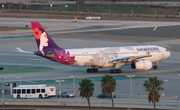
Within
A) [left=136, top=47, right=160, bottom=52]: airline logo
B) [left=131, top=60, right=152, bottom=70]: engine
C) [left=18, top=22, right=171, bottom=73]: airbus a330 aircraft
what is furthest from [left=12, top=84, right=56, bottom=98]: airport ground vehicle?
[left=136, top=47, right=160, bottom=52]: airline logo

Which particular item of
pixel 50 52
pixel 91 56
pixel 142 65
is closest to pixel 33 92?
pixel 50 52

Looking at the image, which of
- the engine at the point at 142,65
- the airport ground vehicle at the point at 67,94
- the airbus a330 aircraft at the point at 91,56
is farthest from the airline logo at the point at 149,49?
A: the airport ground vehicle at the point at 67,94

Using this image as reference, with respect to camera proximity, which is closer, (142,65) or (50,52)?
(50,52)

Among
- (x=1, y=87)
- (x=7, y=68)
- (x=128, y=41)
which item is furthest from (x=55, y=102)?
(x=128, y=41)

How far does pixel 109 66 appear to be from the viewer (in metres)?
89.9

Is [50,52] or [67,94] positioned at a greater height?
[50,52]

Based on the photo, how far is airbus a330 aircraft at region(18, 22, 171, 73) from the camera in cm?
8838

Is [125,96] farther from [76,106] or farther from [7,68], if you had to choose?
[7,68]

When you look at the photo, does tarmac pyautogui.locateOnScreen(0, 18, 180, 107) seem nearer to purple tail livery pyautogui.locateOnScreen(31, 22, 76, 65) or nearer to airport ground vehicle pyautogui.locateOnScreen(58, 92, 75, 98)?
purple tail livery pyautogui.locateOnScreen(31, 22, 76, 65)

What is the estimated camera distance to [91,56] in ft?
293

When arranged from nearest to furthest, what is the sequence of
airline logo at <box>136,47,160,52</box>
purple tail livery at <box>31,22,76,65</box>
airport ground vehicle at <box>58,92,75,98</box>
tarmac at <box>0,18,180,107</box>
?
airport ground vehicle at <box>58,92,75,98</box>, tarmac at <box>0,18,180,107</box>, purple tail livery at <box>31,22,76,65</box>, airline logo at <box>136,47,160,52</box>

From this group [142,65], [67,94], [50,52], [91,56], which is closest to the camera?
[67,94]

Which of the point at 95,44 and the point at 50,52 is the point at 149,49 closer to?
the point at 50,52

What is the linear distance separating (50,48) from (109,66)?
827 centimetres
